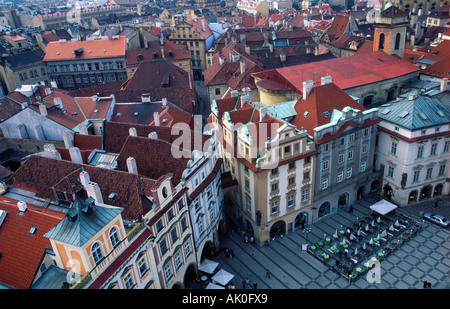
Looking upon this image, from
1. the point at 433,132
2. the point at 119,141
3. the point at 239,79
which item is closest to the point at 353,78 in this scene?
the point at 433,132

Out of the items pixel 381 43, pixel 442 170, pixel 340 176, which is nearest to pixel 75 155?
pixel 340 176

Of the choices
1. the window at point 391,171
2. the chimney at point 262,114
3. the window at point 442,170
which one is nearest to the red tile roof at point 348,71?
the chimney at point 262,114

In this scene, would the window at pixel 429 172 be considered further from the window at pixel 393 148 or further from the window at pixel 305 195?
the window at pixel 305 195

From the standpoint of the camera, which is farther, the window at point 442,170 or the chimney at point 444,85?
the chimney at point 444,85

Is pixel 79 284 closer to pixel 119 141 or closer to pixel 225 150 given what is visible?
pixel 119 141

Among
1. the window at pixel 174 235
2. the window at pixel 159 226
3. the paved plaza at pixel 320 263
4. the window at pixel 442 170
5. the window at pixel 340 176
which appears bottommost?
the paved plaza at pixel 320 263

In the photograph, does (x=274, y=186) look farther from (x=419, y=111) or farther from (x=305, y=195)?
(x=419, y=111)
